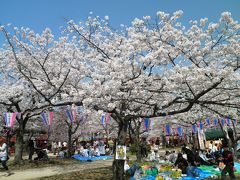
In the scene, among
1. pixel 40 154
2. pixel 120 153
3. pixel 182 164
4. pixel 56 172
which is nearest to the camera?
pixel 120 153

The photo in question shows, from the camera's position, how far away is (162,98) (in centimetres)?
1033

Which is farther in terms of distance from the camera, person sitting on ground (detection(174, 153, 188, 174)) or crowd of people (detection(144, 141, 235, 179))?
person sitting on ground (detection(174, 153, 188, 174))

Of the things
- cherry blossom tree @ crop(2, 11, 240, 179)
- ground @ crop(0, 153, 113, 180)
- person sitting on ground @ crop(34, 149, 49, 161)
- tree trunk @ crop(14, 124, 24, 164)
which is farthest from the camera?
person sitting on ground @ crop(34, 149, 49, 161)

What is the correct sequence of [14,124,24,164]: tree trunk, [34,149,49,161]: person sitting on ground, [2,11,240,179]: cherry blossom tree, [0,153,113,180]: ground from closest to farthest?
[2,11,240,179]: cherry blossom tree < [0,153,113,180]: ground < [14,124,24,164]: tree trunk < [34,149,49,161]: person sitting on ground

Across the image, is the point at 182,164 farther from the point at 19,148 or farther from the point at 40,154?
the point at 40,154

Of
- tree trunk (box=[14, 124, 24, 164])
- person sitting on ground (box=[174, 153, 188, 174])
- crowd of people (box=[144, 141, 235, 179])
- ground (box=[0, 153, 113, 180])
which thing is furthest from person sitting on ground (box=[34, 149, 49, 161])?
person sitting on ground (box=[174, 153, 188, 174])

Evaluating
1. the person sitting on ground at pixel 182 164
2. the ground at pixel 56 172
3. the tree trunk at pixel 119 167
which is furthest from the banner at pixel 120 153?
the person sitting on ground at pixel 182 164

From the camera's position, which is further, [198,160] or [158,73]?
[198,160]

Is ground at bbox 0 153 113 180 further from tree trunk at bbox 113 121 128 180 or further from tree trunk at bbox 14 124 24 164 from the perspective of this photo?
tree trunk at bbox 113 121 128 180

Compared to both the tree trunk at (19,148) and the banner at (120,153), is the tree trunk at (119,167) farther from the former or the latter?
the tree trunk at (19,148)

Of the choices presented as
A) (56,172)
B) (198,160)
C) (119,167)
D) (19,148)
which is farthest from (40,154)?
(198,160)

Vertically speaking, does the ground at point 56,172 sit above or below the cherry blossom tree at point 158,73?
below

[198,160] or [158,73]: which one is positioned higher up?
[158,73]

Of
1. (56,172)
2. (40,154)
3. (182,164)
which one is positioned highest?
(40,154)
